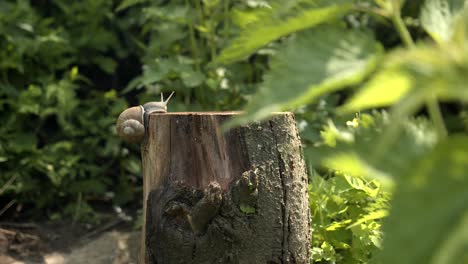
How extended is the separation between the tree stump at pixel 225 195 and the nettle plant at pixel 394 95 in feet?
3.68

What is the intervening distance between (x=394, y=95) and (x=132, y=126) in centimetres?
174

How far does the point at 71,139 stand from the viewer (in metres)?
4.23

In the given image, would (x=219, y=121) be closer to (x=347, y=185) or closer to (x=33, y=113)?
(x=347, y=185)

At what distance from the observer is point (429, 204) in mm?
662

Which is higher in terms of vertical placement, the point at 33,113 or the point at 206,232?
the point at 33,113

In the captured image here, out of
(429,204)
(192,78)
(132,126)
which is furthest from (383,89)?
(192,78)

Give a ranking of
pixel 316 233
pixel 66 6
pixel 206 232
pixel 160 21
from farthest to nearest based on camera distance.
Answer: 1. pixel 66 6
2. pixel 160 21
3. pixel 316 233
4. pixel 206 232

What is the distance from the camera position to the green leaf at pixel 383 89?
70 centimetres

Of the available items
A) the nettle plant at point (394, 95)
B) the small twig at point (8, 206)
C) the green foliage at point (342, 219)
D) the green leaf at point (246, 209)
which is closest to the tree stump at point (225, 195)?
the green leaf at point (246, 209)

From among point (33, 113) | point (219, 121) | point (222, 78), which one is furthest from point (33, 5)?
point (219, 121)

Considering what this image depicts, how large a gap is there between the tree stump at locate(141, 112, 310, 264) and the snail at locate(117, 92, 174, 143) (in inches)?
6.6

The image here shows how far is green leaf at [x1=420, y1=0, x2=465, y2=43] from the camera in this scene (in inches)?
34.3

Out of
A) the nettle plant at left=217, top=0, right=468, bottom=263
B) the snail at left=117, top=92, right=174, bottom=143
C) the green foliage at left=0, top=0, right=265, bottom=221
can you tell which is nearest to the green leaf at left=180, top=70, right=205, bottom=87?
the green foliage at left=0, top=0, right=265, bottom=221

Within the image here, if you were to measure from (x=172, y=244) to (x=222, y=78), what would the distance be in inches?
62.8
